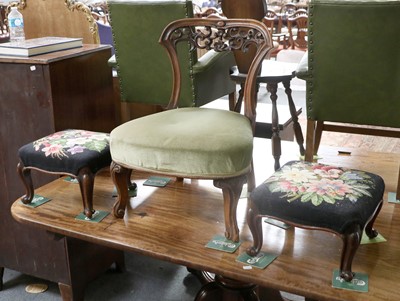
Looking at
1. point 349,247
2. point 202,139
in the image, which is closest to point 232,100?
point 202,139

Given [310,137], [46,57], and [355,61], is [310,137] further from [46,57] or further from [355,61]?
[46,57]

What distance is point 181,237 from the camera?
1.56 m

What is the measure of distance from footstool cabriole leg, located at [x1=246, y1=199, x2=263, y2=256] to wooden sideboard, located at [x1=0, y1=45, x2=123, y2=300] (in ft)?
2.60

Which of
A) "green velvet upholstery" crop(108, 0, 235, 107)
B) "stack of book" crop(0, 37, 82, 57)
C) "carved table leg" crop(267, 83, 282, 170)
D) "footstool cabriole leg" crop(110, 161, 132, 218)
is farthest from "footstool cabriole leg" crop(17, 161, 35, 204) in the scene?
"carved table leg" crop(267, 83, 282, 170)

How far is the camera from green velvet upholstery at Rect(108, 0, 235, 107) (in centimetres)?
203

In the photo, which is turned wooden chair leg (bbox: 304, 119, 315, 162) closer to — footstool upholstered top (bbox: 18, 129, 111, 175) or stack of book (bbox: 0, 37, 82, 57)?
footstool upholstered top (bbox: 18, 129, 111, 175)

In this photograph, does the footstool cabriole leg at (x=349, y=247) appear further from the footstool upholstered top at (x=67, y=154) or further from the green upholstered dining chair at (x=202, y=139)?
the footstool upholstered top at (x=67, y=154)

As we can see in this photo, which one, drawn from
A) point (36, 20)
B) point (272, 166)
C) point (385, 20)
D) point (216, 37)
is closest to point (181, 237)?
point (216, 37)

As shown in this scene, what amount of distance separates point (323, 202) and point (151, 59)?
3.80 feet

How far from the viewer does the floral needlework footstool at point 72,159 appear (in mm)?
1628

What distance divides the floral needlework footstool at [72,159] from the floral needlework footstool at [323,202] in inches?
23.2

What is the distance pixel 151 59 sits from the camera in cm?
214

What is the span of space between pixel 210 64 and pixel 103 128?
1.90ft

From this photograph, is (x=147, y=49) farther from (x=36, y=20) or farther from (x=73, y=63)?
(x=36, y=20)
